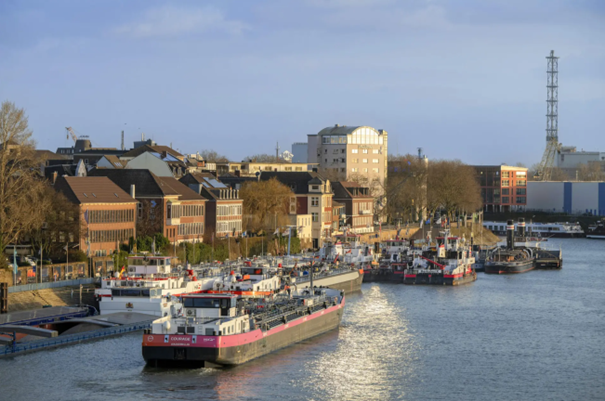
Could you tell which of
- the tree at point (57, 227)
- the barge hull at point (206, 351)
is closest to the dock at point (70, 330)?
the barge hull at point (206, 351)

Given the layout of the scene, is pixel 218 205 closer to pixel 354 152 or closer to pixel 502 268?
pixel 502 268

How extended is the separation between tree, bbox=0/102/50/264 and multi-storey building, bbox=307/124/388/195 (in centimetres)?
10474

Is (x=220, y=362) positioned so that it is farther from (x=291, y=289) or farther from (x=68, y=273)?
(x=68, y=273)

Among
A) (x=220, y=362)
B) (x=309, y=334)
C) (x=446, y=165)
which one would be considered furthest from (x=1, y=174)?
(x=446, y=165)

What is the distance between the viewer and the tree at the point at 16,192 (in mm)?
76688

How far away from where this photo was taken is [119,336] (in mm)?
62656

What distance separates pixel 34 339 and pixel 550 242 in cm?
12390

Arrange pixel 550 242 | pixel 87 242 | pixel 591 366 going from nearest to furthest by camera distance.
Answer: pixel 591 366 < pixel 87 242 < pixel 550 242

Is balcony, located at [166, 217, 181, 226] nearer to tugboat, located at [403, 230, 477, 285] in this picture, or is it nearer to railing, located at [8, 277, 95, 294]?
tugboat, located at [403, 230, 477, 285]

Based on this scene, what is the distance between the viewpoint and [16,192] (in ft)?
259

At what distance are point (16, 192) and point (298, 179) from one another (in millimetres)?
58091

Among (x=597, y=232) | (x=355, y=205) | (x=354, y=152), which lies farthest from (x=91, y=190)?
(x=597, y=232)

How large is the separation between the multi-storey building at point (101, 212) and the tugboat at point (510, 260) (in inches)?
1609

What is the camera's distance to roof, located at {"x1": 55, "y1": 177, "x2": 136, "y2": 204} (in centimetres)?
8606
